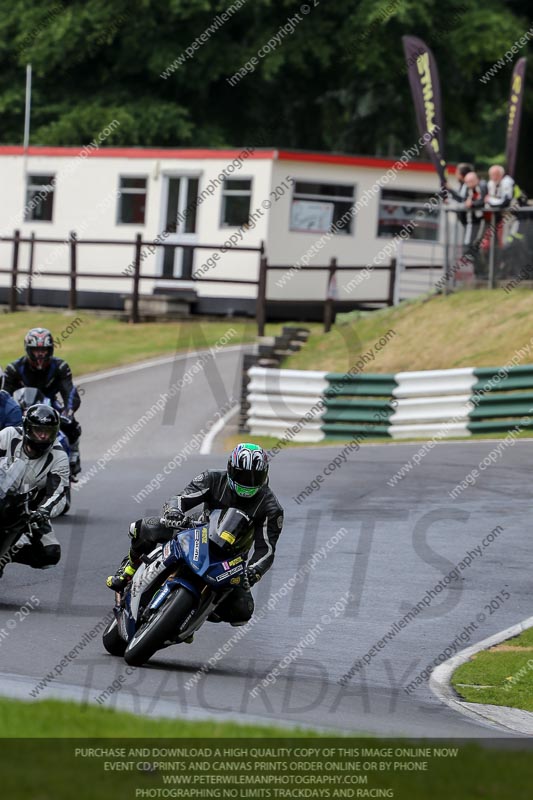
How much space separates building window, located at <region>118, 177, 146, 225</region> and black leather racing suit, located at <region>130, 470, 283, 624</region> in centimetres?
2660

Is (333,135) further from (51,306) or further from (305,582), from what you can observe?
(305,582)

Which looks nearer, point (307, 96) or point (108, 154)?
point (108, 154)

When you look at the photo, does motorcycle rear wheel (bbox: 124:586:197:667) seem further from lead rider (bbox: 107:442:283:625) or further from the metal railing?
the metal railing

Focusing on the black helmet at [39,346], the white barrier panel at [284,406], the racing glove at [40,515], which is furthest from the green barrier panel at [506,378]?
the racing glove at [40,515]

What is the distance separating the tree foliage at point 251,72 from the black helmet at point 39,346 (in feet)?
87.0

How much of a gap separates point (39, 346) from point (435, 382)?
776 centimetres

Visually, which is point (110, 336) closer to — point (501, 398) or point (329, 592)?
point (501, 398)

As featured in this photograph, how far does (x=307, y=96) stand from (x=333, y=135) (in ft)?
7.27

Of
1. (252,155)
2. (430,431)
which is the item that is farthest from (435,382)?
(252,155)

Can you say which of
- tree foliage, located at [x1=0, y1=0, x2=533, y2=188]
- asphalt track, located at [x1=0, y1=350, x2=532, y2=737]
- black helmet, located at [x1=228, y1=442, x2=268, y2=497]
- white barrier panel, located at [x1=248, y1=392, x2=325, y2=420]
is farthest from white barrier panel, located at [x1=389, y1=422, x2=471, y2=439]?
tree foliage, located at [x1=0, y1=0, x2=533, y2=188]

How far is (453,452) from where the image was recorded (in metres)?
19.8

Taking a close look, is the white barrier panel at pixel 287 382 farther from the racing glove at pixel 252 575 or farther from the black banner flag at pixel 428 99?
the racing glove at pixel 252 575

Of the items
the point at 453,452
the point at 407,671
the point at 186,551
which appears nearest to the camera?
the point at 186,551

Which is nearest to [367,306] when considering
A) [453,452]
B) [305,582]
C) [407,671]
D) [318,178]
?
[318,178]
